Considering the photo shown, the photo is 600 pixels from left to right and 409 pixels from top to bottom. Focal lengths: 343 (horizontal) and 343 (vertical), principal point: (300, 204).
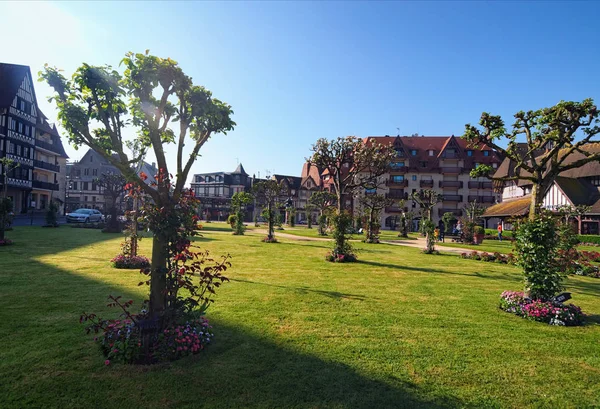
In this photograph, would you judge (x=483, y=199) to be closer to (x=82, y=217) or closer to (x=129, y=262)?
(x=82, y=217)

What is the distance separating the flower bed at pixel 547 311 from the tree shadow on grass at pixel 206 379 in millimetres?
4776

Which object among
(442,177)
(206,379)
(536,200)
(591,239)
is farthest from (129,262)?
(442,177)

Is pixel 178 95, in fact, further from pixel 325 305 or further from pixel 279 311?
pixel 325 305

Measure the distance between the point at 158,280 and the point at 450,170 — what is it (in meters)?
64.3

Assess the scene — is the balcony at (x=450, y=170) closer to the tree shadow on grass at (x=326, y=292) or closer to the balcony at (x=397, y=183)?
the balcony at (x=397, y=183)

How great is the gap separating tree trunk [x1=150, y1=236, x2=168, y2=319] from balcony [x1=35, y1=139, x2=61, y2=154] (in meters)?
52.5

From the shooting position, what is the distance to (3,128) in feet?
125

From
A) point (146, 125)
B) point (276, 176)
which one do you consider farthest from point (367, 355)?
point (276, 176)

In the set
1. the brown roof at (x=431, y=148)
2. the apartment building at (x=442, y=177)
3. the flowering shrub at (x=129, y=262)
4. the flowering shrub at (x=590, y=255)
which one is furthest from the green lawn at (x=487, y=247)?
the brown roof at (x=431, y=148)

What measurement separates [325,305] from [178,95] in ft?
18.0

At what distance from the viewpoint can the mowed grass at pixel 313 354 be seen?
4100mm

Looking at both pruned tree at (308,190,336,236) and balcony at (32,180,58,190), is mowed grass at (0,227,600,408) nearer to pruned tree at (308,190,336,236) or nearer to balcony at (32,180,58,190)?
pruned tree at (308,190,336,236)

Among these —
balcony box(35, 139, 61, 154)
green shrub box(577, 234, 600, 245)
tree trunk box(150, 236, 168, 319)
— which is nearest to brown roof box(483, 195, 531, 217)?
green shrub box(577, 234, 600, 245)

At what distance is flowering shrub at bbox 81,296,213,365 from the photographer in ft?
15.8
